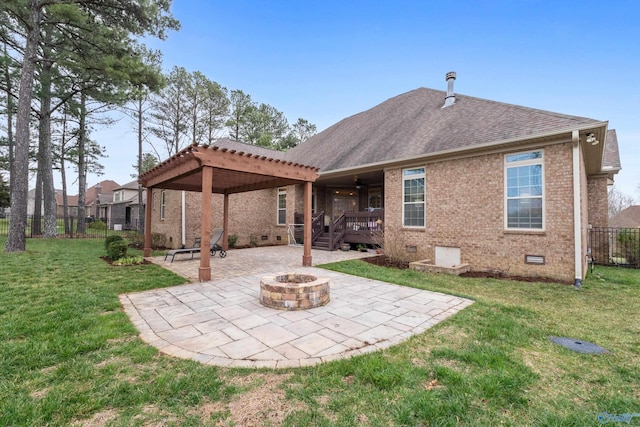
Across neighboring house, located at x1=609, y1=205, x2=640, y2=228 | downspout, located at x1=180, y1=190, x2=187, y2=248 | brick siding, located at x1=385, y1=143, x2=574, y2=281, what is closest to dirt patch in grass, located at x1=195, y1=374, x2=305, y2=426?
brick siding, located at x1=385, y1=143, x2=574, y2=281

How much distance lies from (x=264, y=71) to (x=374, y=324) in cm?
1802

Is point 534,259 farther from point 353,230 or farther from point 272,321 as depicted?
point 272,321

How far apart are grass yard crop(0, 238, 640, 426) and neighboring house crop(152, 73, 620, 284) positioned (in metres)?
3.37

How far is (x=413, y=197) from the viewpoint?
921cm

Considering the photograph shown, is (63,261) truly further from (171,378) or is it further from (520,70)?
(520,70)

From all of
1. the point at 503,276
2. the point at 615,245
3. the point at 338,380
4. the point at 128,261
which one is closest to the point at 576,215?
the point at 503,276

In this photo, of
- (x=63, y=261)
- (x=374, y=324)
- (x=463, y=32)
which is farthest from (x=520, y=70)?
(x=63, y=261)

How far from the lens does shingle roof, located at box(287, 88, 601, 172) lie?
713 centimetres

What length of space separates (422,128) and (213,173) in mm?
7569

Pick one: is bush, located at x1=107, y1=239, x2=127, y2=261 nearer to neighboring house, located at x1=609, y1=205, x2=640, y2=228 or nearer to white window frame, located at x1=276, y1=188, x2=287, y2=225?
white window frame, located at x1=276, y1=188, x2=287, y2=225

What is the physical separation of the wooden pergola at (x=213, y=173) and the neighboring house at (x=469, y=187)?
3165mm

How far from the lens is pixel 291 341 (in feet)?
10.1

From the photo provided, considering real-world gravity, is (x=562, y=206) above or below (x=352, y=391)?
above

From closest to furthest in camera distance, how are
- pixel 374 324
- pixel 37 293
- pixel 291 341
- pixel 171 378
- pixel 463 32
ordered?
pixel 171 378 → pixel 291 341 → pixel 374 324 → pixel 37 293 → pixel 463 32
